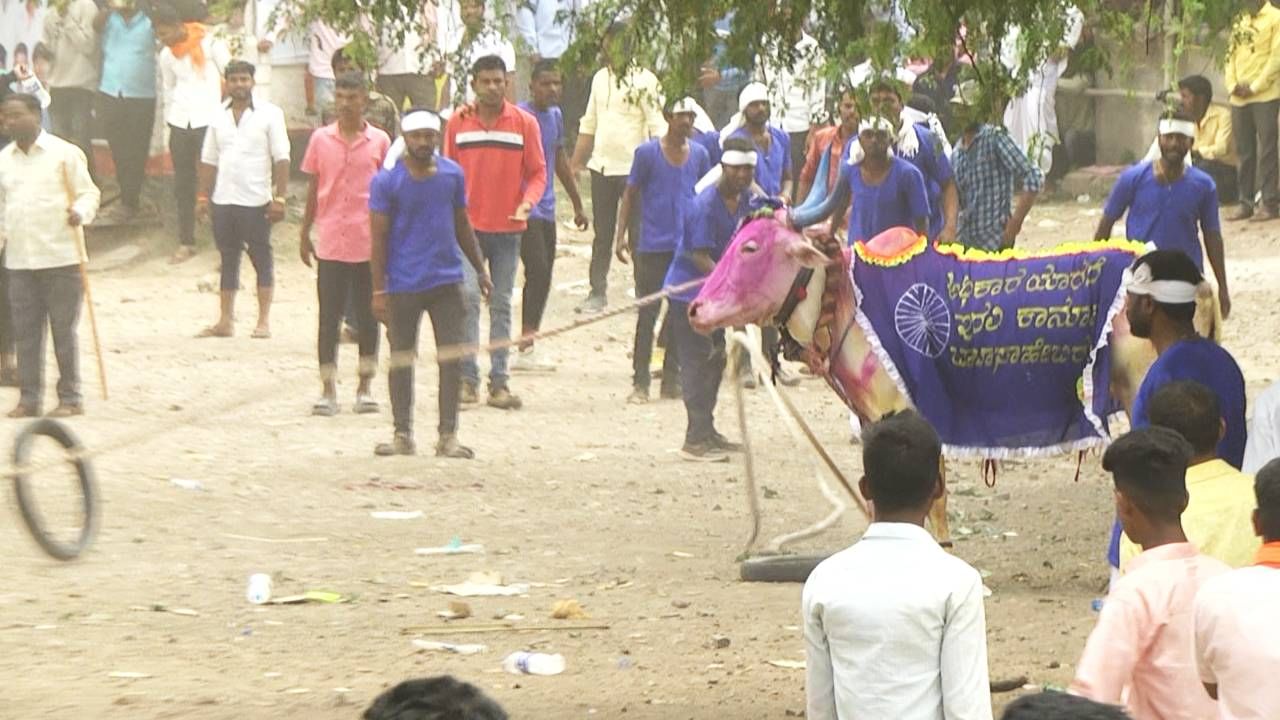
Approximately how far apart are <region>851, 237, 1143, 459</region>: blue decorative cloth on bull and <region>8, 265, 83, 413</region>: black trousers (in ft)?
19.4

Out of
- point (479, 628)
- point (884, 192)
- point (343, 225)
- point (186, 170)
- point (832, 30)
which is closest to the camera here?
point (832, 30)

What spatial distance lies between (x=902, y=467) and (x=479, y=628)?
416cm

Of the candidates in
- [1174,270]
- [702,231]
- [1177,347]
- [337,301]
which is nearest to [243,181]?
[337,301]

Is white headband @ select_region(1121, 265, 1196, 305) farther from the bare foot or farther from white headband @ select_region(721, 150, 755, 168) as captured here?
the bare foot

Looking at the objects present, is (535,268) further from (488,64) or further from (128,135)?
(128,135)

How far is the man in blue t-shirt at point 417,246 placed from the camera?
485 inches

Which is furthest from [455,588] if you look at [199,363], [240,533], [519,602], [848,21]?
[199,363]

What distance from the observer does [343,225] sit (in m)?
13.7

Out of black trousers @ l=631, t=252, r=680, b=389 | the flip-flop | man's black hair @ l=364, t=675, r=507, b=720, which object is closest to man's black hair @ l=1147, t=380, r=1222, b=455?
man's black hair @ l=364, t=675, r=507, b=720

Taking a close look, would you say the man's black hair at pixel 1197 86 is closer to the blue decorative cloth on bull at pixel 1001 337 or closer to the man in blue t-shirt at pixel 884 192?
the man in blue t-shirt at pixel 884 192

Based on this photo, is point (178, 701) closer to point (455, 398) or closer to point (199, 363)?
point (455, 398)

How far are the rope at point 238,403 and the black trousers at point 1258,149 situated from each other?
8.24m

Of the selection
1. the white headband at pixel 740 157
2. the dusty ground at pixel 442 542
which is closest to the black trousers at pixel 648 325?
the dusty ground at pixel 442 542

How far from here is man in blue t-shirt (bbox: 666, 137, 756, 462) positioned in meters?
12.7
